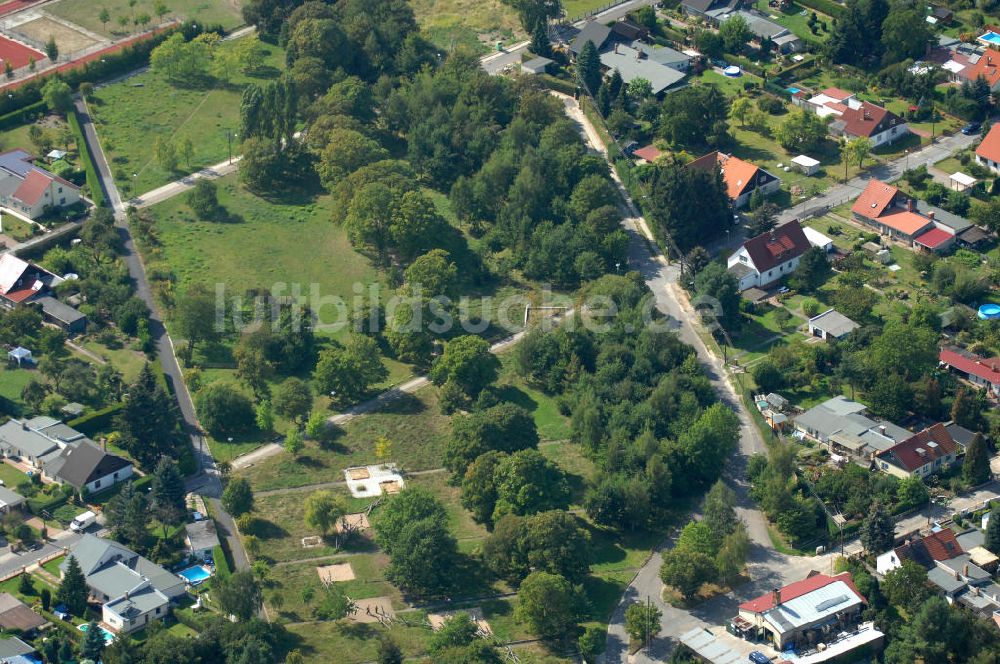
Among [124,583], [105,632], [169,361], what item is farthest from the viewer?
[169,361]

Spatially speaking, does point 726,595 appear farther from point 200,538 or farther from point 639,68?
point 639,68

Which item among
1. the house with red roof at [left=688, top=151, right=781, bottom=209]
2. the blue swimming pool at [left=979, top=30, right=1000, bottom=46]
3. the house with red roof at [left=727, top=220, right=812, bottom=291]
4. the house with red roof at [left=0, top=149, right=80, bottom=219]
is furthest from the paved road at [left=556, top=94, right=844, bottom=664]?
the blue swimming pool at [left=979, top=30, right=1000, bottom=46]

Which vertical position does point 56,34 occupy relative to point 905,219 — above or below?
above

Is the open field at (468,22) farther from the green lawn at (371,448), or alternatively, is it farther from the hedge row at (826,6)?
the green lawn at (371,448)

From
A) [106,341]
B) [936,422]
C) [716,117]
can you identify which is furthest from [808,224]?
[106,341]

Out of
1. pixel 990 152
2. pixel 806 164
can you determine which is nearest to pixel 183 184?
pixel 806 164

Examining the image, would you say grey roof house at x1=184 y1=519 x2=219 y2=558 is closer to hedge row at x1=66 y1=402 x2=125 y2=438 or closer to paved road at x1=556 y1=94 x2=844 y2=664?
hedge row at x1=66 y1=402 x2=125 y2=438
